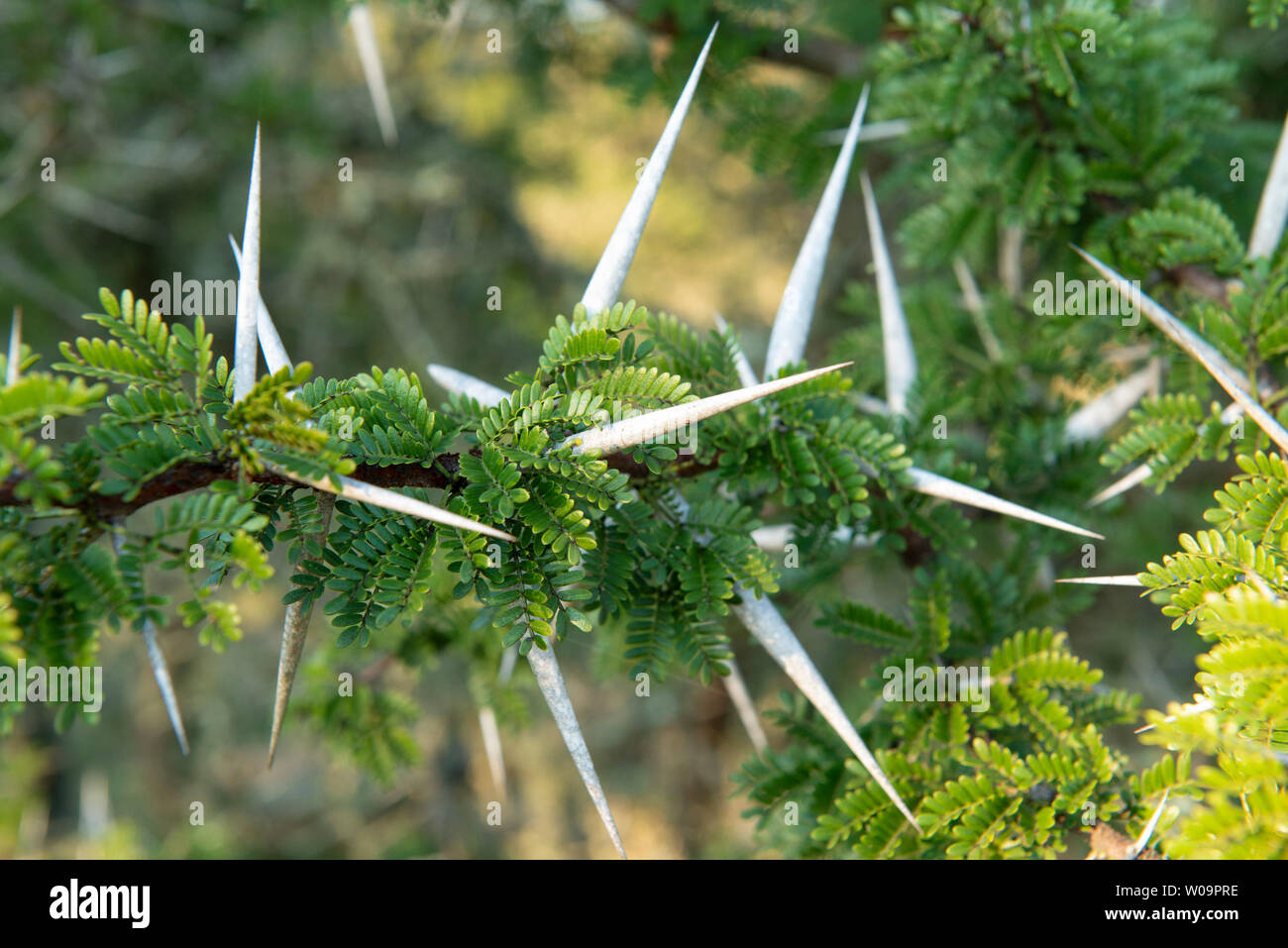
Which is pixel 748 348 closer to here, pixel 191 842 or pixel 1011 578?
pixel 1011 578

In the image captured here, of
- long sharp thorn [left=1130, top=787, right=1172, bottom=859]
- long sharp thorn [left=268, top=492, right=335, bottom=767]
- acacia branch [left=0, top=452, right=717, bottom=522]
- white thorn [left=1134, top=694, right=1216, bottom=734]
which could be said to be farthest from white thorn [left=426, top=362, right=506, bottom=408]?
long sharp thorn [left=1130, top=787, right=1172, bottom=859]

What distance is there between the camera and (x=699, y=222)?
8.44 meters

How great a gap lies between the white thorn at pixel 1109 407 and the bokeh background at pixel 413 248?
0.75 meters

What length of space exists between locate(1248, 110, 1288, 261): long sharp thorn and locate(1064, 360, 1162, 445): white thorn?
1.43 ft

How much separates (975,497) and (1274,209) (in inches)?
50.3

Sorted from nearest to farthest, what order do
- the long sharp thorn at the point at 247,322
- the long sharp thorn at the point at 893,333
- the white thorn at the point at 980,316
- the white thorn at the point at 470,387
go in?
the long sharp thorn at the point at 247,322 → the white thorn at the point at 470,387 → the long sharp thorn at the point at 893,333 → the white thorn at the point at 980,316

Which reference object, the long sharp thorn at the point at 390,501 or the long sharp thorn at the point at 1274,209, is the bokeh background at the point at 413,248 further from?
the long sharp thorn at the point at 390,501

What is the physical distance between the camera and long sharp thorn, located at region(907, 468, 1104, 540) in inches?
55.7

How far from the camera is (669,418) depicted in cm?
125

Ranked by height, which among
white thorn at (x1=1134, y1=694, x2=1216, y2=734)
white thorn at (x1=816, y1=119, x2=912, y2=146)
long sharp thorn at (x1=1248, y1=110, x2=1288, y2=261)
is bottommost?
white thorn at (x1=1134, y1=694, x2=1216, y2=734)

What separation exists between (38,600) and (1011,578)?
6.77 feet

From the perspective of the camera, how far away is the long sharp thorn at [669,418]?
1234 mm

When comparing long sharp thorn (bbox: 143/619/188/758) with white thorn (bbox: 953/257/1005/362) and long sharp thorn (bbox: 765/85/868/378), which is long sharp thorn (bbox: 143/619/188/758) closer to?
long sharp thorn (bbox: 765/85/868/378)

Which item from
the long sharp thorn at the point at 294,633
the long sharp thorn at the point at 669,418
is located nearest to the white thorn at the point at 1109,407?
the long sharp thorn at the point at 669,418
